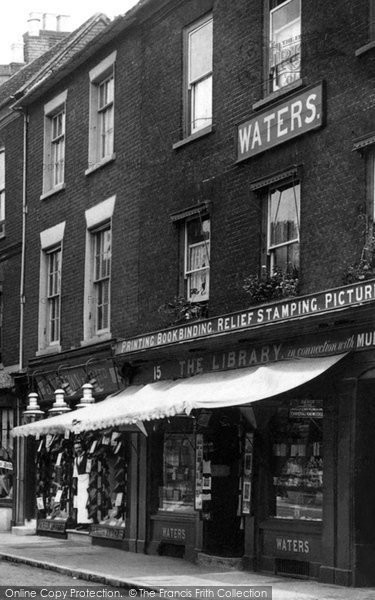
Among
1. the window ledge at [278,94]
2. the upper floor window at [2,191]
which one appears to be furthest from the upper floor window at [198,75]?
the upper floor window at [2,191]

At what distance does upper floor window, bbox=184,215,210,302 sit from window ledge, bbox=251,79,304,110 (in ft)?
7.38

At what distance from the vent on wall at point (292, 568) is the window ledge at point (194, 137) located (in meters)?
6.68

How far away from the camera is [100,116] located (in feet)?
72.5

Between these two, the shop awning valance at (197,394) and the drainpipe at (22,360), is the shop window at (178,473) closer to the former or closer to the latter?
the shop awning valance at (197,394)

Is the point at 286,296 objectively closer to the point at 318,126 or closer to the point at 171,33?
the point at 318,126

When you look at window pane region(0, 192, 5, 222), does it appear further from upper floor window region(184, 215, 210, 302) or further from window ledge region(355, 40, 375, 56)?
window ledge region(355, 40, 375, 56)

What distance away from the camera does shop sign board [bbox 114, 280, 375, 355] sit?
13406 mm

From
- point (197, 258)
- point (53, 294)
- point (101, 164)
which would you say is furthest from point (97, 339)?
point (197, 258)

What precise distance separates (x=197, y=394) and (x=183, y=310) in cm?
332

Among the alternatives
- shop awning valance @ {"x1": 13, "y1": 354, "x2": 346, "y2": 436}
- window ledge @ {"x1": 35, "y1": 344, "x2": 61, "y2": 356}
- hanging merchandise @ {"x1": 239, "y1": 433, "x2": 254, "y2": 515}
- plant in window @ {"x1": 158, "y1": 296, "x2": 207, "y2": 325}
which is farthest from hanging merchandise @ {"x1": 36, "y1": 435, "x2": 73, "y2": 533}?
hanging merchandise @ {"x1": 239, "y1": 433, "x2": 254, "y2": 515}

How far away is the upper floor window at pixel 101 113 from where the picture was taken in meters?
21.7

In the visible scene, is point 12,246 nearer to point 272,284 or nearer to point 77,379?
point 77,379

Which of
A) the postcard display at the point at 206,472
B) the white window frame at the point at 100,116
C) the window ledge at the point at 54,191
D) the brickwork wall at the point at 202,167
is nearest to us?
the brickwork wall at the point at 202,167

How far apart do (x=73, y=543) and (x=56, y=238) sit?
6210 millimetres
